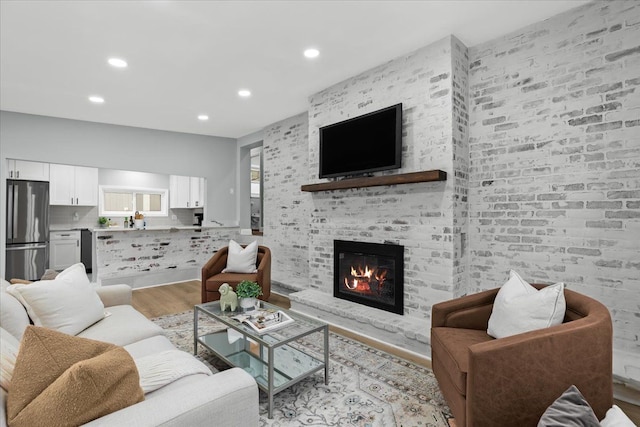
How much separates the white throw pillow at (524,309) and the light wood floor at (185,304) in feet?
3.12

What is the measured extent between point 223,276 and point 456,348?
10.1 ft

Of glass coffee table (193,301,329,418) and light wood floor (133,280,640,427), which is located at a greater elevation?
glass coffee table (193,301,329,418)

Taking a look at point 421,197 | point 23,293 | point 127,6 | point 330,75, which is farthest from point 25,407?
point 330,75

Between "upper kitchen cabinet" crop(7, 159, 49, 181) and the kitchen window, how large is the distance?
1.10 m

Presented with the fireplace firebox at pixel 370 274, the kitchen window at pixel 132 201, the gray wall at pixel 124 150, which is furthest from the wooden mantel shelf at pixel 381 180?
the kitchen window at pixel 132 201

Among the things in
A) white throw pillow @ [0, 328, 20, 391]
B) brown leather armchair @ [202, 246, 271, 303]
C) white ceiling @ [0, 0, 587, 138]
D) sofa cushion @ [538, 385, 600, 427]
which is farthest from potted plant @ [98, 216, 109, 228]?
sofa cushion @ [538, 385, 600, 427]

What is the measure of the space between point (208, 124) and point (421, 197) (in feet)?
13.9

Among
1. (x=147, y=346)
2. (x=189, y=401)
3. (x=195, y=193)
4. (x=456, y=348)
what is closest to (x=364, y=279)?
(x=456, y=348)

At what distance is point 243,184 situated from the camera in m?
6.93

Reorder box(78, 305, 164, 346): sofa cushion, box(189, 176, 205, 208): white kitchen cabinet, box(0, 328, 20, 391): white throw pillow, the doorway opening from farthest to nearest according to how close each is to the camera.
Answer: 1. box(189, 176, 205, 208): white kitchen cabinet
2. the doorway opening
3. box(78, 305, 164, 346): sofa cushion
4. box(0, 328, 20, 391): white throw pillow

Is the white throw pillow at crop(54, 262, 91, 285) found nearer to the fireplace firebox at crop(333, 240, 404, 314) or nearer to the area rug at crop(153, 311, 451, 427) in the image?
the area rug at crop(153, 311, 451, 427)

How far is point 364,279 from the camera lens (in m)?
3.73

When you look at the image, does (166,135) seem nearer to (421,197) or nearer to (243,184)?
(243,184)

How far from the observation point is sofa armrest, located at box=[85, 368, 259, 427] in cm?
112
